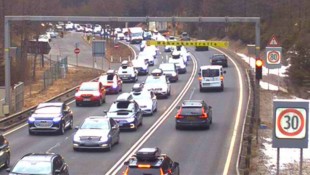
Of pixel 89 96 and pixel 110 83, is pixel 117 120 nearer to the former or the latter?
pixel 89 96

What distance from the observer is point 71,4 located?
174750 millimetres

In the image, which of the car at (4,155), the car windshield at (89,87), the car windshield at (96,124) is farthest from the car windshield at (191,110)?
the car windshield at (89,87)

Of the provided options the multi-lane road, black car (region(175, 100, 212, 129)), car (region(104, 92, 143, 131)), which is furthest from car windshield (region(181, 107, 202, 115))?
car (region(104, 92, 143, 131))

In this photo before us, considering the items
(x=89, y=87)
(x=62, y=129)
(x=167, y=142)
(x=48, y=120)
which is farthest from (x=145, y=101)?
(x=167, y=142)

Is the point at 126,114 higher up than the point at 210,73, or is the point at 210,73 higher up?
the point at 210,73

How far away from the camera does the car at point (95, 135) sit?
2848 cm

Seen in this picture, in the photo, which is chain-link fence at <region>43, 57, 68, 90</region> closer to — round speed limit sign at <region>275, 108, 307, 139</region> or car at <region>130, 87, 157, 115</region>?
car at <region>130, 87, 157, 115</region>

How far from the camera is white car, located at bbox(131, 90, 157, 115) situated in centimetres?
4053

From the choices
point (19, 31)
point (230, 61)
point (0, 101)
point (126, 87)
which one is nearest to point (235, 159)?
point (0, 101)

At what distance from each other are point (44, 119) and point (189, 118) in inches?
269

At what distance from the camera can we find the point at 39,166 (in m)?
19.9

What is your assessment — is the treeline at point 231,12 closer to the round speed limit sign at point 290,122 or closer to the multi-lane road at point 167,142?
the multi-lane road at point 167,142

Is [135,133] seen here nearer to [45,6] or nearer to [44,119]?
[44,119]

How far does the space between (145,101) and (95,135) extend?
41.2ft
